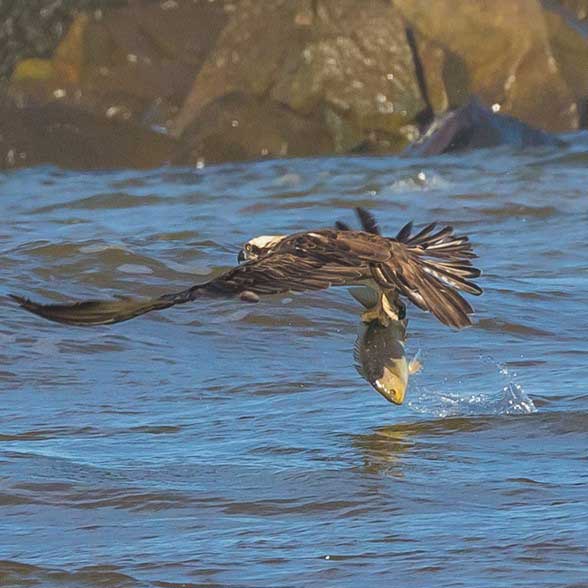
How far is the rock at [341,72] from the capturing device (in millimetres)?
15422

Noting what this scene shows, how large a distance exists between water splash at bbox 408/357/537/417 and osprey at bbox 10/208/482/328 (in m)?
0.62

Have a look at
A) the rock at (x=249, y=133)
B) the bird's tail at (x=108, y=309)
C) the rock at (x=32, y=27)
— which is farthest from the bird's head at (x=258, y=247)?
the rock at (x=32, y=27)

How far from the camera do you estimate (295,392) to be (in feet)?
20.7

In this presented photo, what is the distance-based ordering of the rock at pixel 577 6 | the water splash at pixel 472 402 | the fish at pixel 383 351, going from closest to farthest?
the fish at pixel 383 351
the water splash at pixel 472 402
the rock at pixel 577 6

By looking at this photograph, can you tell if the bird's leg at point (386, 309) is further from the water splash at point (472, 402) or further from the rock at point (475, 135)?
the rock at point (475, 135)

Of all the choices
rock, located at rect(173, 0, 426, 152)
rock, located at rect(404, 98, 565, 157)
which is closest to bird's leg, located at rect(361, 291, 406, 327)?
rock, located at rect(404, 98, 565, 157)

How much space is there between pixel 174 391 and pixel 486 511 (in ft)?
6.70

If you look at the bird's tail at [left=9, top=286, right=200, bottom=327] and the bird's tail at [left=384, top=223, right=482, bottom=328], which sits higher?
the bird's tail at [left=9, top=286, right=200, bottom=327]

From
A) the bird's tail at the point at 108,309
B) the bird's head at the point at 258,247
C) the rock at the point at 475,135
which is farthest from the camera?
the rock at the point at 475,135

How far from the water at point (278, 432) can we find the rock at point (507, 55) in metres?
5.90

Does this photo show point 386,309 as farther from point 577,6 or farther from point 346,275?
point 577,6

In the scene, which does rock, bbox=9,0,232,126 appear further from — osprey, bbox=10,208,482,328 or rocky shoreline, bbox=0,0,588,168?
osprey, bbox=10,208,482,328

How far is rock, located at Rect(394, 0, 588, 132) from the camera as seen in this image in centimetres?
1592

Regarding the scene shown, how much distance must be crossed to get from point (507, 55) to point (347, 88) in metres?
1.76
